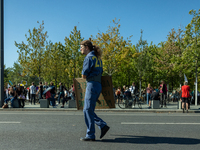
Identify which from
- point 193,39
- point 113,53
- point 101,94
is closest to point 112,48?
point 113,53

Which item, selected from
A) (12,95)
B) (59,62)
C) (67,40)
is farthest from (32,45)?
(12,95)

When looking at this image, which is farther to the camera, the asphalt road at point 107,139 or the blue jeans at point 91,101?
the blue jeans at point 91,101

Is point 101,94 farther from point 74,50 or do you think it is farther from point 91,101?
point 74,50

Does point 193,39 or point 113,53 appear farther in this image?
point 113,53

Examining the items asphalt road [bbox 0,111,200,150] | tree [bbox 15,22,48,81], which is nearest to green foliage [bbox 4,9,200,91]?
tree [bbox 15,22,48,81]

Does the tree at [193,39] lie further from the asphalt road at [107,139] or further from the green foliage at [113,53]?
the asphalt road at [107,139]

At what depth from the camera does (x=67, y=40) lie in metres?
34.8

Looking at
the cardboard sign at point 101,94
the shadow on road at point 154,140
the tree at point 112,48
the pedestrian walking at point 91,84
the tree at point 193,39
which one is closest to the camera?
the pedestrian walking at point 91,84

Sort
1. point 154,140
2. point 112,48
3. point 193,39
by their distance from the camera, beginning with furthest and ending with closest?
point 112,48
point 193,39
point 154,140

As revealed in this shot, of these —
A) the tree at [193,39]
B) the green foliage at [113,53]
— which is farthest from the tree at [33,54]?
the tree at [193,39]

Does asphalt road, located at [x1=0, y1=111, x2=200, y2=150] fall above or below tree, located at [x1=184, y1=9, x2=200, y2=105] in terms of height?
below

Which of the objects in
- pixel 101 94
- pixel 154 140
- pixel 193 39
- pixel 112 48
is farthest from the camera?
pixel 112 48

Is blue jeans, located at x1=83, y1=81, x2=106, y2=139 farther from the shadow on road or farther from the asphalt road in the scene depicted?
the shadow on road

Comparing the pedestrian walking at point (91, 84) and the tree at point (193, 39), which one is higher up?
the tree at point (193, 39)
